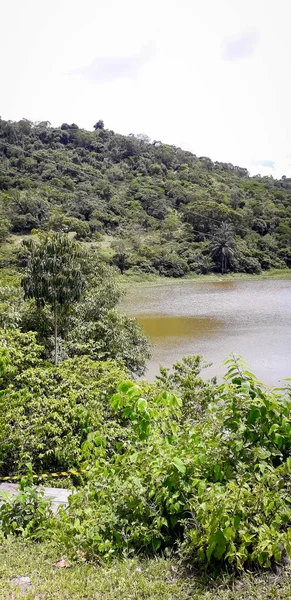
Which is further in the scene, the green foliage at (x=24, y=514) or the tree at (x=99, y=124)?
the tree at (x=99, y=124)

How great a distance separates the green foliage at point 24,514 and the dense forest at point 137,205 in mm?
34674

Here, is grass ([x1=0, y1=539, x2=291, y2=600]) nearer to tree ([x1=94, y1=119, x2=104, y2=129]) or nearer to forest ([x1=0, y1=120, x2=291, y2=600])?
forest ([x1=0, y1=120, x2=291, y2=600])

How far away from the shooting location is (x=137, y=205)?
64.9 metres

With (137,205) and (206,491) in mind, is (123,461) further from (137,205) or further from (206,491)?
(137,205)

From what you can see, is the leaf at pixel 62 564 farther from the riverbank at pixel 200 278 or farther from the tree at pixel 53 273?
the riverbank at pixel 200 278

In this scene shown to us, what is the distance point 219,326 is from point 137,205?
151ft

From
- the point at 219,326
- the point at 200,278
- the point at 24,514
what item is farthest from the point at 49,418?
the point at 200,278

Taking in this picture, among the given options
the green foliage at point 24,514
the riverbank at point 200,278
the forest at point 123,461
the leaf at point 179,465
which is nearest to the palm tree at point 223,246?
the riverbank at point 200,278

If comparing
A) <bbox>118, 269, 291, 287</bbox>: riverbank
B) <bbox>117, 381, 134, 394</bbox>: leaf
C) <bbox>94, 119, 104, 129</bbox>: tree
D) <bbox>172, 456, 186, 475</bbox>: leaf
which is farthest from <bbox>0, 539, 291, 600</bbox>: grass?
<bbox>94, 119, 104, 129</bbox>: tree

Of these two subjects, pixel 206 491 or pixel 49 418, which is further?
pixel 49 418

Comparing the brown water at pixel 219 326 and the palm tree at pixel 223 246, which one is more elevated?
the palm tree at pixel 223 246

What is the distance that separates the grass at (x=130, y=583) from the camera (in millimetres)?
2141

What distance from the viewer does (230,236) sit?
55.1 m

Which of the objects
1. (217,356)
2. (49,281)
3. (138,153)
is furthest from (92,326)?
(138,153)
